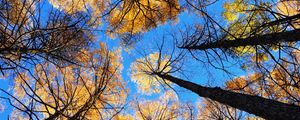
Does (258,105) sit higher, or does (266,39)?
(266,39)

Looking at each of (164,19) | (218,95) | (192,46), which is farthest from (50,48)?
(164,19)

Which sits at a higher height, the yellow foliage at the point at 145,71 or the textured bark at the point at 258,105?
the yellow foliage at the point at 145,71

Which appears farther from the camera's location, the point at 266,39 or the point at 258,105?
the point at 266,39

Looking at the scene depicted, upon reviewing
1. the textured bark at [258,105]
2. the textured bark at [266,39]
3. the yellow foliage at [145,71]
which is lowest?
the textured bark at [258,105]

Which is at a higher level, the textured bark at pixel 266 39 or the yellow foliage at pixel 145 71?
the yellow foliage at pixel 145 71

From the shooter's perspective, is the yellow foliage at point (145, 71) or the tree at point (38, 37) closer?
the tree at point (38, 37)

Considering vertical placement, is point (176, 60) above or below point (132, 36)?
below

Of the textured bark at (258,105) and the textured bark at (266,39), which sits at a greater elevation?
the textured bark at (266,39)

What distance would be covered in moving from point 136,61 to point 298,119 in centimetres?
997

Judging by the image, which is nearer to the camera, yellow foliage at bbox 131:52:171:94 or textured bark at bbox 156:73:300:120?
textured bark at bbox 156:73:300:120

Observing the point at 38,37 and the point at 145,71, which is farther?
the point at 145,71

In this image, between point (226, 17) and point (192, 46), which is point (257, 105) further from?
point (226, 17)

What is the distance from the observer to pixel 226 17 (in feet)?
39.8

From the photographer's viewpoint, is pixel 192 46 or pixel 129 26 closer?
pixel 192 46
